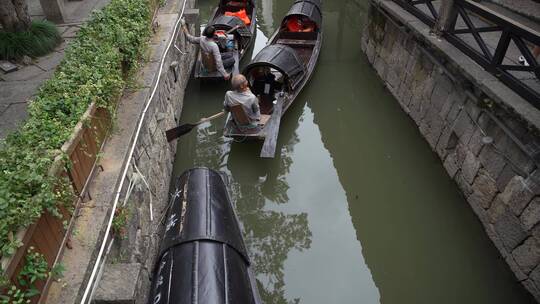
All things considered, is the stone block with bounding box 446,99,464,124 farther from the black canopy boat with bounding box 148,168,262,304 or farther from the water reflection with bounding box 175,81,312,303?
the black canopy boat with bounding box 148,168,262,304

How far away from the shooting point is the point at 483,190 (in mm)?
5629

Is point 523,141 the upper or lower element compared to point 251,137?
upper

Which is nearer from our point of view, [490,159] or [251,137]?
[490,159]

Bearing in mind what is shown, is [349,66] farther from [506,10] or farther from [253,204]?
[253,204]

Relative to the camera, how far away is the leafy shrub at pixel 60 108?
258cm

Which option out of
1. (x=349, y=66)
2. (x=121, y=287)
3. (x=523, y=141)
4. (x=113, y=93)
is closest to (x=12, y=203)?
(x=121, y=287)

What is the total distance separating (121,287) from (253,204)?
11.3 feet

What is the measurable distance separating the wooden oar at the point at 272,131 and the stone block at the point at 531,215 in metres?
3.85

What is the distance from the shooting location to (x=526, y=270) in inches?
187

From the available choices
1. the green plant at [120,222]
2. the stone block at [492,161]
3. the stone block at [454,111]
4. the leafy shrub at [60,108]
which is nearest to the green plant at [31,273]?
the leafy shrub at [60,108]

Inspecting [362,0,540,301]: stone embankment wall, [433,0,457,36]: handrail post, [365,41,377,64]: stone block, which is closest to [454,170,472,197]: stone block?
[362,0,540,301]: stone embankment wall

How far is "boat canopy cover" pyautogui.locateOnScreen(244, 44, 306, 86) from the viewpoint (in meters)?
7.76

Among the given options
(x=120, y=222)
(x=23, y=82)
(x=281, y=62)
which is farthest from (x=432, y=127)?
(x=23, y=82)

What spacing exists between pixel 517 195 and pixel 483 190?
2.44 ft
